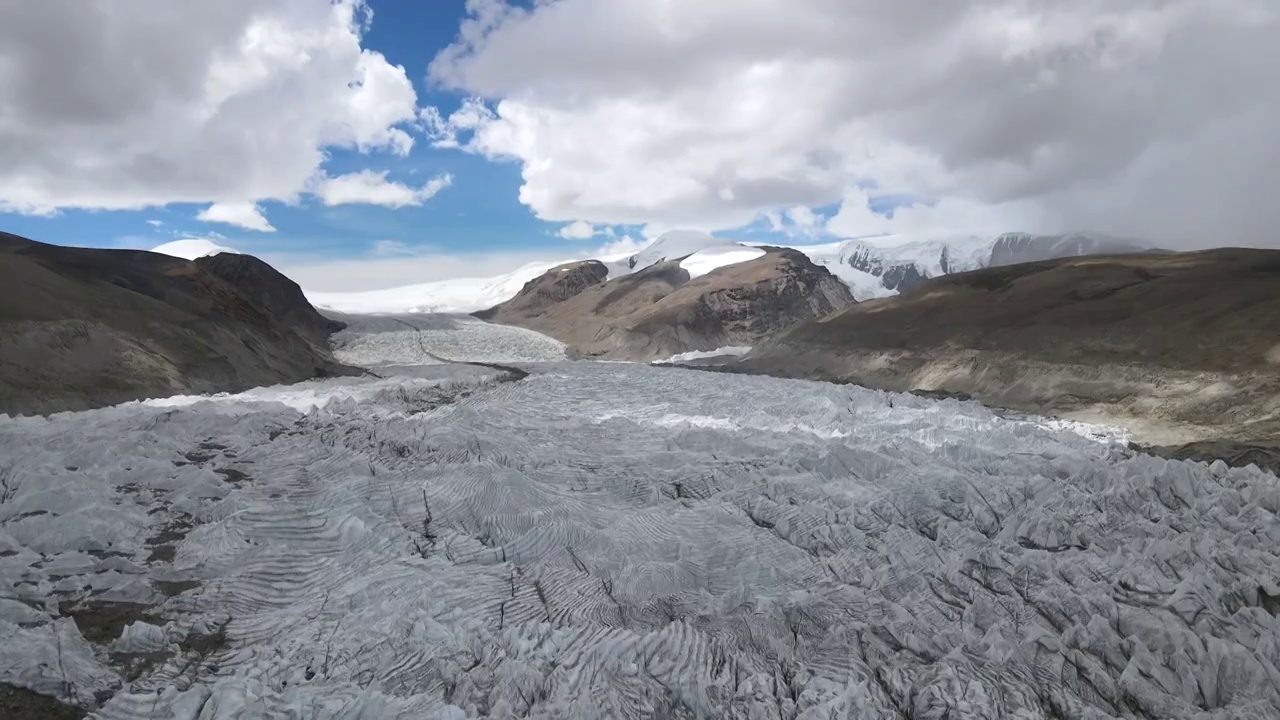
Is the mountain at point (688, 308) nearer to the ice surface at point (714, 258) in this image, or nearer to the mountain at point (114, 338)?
the ice surface at point (714, 258)

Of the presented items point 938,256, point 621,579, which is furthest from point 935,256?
point 621,579

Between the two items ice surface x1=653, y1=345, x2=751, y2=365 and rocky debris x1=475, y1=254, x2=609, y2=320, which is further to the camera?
rocky debris x1=475, y1=254, x2=609, y2=320

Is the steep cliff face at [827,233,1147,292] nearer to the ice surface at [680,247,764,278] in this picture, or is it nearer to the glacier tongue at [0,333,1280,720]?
the ice surface at [680,247,764,278]

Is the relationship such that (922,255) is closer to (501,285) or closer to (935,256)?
(935,256)

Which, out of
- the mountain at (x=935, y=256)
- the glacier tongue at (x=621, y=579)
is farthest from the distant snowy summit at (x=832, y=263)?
the glacier tongue at (x=621, y=579)

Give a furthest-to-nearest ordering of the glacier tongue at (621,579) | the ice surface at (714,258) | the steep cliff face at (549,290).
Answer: the steep cliff face at (549,290), the ice surface at (714,258), the glacier tongue at (621,579)

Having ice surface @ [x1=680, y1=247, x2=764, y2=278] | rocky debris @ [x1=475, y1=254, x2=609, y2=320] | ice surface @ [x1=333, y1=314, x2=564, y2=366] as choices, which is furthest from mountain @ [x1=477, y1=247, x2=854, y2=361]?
rocky debris @ [x1=475, y1=254, x2=609, y2=320]

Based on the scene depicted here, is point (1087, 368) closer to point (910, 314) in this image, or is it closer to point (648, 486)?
point (910, 314)
